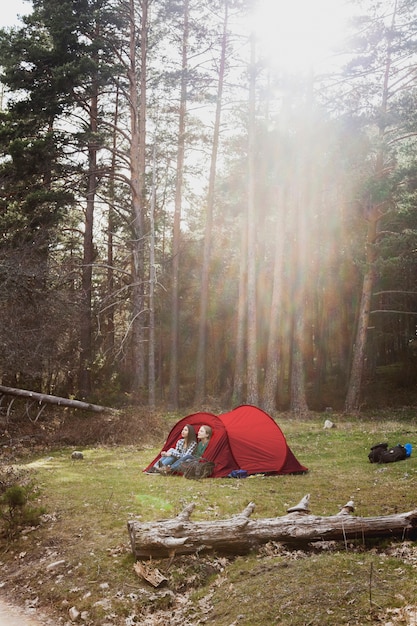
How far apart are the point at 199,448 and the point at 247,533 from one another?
4.86 m

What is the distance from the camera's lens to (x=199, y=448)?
38.6 feet

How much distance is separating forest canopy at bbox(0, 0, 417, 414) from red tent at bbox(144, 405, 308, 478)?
759cm

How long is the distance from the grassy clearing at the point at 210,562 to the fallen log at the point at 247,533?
0.45 ft

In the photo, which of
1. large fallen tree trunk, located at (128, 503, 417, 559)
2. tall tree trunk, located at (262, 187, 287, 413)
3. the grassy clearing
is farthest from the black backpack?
tall tree trunk, located at (262, 187, 287, 413)

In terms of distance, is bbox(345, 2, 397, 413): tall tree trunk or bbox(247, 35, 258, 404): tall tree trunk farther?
bbox(345, 2, 397, 413): tall tree trunk

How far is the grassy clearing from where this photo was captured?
539 centimetres

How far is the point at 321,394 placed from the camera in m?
31.1

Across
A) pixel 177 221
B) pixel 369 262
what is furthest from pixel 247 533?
pixel 177 221

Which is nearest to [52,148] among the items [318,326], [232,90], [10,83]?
[10,83]

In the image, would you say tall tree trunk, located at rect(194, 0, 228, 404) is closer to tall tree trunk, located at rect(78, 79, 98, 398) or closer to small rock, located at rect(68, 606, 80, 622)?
tall tree trunk, located at rect(78, 79, 98, 398)

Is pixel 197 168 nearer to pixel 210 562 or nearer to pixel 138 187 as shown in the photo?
pixel 138 187

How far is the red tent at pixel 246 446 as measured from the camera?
11531 mm

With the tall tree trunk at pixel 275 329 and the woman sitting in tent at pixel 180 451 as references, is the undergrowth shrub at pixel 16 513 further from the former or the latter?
the tall tree trunk at pixel 275 329

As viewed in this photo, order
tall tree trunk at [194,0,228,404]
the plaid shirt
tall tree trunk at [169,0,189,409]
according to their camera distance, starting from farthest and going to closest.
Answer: tall tree trunk at [169,0,189,409], tall tree trunk at [194,0,228,404], the plaid shirt
